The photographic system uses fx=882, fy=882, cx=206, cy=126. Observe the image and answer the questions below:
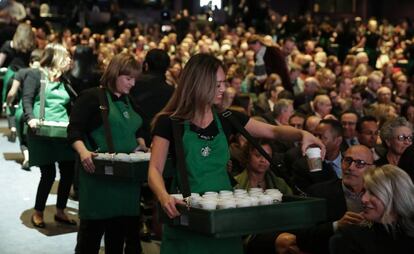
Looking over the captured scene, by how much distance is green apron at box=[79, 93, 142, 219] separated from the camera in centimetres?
515

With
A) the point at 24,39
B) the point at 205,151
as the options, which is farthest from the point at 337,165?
the point at 24,39

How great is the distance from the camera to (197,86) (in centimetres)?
353

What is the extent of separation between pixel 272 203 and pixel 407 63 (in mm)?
12708

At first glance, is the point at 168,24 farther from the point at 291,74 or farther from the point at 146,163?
the point at 146,163

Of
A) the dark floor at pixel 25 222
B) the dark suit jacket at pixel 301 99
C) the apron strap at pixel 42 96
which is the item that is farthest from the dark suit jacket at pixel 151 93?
the dark suit jacket at pixel 301 99

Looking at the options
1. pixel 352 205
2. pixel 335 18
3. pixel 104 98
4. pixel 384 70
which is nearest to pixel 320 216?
pixel 352 205

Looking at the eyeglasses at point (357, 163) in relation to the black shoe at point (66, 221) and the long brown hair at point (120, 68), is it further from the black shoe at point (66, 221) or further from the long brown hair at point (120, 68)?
the black shoe at point (66, 221)

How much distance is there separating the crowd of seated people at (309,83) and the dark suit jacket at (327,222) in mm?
21

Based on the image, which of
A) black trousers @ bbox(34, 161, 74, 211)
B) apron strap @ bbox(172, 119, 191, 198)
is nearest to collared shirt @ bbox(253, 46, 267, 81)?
black trousers @ bbox(34, 161, 74, 211)

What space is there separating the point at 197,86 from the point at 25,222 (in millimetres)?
3968

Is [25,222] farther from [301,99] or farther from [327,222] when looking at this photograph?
[301,99]

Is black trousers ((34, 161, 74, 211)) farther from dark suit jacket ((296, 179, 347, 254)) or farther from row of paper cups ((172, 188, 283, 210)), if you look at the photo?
row of paper cups ((172, 188, 283, 210))

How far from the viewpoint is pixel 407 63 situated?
611 inches

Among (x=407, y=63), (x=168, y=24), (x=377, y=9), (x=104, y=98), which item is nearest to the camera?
(x=104, y=98)
